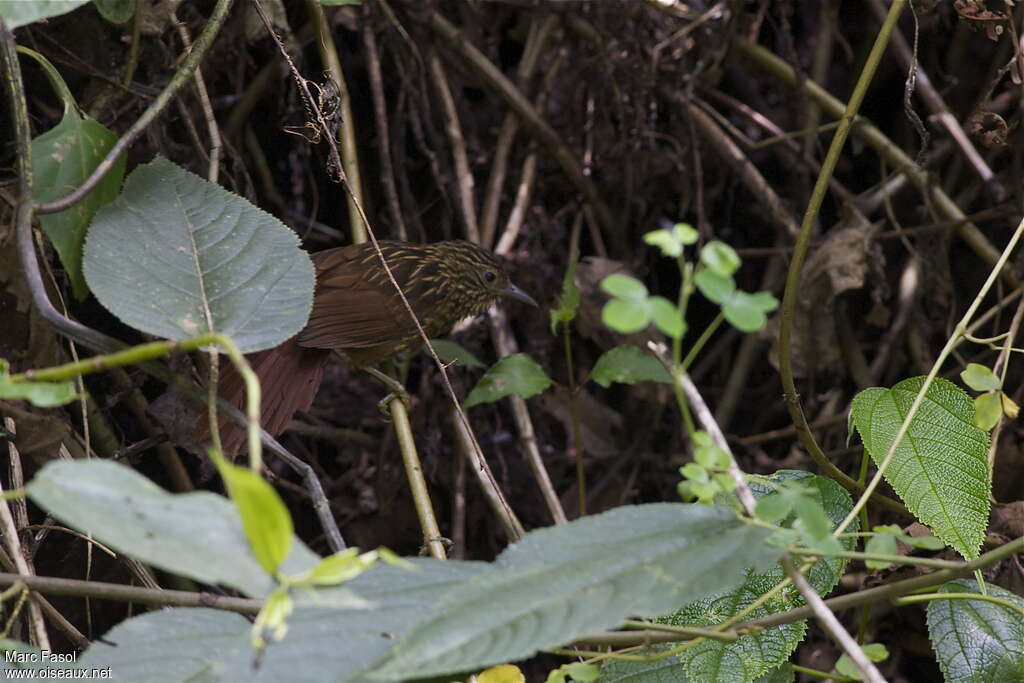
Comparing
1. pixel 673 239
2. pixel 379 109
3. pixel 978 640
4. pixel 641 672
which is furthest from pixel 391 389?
pixel 673 239

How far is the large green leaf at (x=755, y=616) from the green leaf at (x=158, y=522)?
905 millimetres

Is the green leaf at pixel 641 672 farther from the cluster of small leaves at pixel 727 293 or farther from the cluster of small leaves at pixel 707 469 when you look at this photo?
the cluster of small leaves at pixel 727 293

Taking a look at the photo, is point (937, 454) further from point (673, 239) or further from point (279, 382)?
point (279, 382)

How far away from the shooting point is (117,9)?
6.69 feet

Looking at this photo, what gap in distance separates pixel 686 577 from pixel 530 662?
93.6 inches

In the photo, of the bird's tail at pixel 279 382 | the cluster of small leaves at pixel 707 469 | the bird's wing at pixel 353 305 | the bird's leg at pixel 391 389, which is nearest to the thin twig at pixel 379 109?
the bird's wing at pixel 353 305

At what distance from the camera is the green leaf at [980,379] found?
144 cm

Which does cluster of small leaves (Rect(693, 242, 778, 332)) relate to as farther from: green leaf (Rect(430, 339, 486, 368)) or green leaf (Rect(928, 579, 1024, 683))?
green leaf (Rect(430, 339, 486, 368))

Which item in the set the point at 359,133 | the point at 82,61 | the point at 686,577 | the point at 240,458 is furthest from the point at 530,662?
the point at 686,577

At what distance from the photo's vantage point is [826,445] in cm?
331

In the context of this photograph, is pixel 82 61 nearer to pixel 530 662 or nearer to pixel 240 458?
pixel 240 458

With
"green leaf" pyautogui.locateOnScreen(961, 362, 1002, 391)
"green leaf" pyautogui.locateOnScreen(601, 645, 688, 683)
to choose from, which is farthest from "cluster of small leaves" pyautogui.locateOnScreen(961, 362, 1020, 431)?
"green leaf" pyautogui.locateOnScreen(601, 645, 688, 683)

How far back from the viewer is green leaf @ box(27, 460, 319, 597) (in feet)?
2.68

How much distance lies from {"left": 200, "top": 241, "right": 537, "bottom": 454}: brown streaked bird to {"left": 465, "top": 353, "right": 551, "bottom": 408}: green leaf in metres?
0.30
